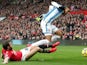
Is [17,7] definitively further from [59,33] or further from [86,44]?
[59,33]

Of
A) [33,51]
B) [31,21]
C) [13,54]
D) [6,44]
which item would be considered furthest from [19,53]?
[31,21]

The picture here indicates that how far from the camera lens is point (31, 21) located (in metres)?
41.5

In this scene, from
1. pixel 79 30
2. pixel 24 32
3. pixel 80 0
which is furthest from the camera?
pixel 80 0

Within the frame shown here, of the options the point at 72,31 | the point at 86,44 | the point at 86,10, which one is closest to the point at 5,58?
the point at 86,44

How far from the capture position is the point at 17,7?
48500mm

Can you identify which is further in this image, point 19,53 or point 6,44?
point 19,53

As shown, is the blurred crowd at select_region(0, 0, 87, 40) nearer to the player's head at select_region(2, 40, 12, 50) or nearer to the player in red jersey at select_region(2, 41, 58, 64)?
the player in red jersey at select_region(2, 41, 58, 64)

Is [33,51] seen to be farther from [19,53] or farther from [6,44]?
[6,44]

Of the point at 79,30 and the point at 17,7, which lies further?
the point at 17,7

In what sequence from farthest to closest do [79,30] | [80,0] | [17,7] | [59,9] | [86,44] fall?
[17,7] < [80,0] < [79,30] < [86,44] < [59,9]

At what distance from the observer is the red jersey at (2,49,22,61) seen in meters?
13.5

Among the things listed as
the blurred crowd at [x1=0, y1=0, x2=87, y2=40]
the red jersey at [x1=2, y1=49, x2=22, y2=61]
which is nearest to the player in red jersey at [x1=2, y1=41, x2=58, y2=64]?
the red jersey at [x1=2, y1=49, x2=22, y2=61]

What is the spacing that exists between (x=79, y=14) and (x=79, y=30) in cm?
507

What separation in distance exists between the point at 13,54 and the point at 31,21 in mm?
27811
